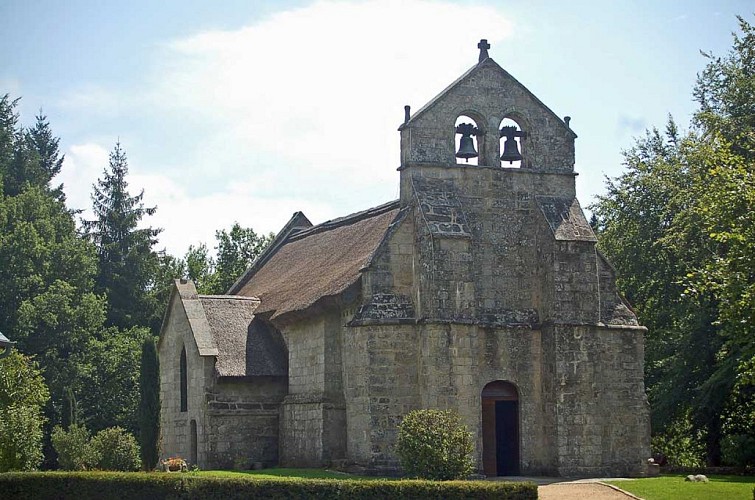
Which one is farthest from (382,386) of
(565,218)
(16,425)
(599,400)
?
(16,425)

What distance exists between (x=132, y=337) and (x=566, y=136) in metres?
33.3

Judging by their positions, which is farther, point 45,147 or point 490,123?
point 45,147

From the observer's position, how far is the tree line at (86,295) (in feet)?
174

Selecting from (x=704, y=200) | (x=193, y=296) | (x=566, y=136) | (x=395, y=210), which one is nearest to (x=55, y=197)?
(x=193, y=296)

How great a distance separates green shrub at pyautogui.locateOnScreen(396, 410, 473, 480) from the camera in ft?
88.4

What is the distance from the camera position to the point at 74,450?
126 feet

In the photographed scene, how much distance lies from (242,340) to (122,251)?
32682 millimetres

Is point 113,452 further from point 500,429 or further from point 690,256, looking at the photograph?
point 690,256

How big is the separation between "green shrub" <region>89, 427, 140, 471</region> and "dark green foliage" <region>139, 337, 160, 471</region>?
832mm

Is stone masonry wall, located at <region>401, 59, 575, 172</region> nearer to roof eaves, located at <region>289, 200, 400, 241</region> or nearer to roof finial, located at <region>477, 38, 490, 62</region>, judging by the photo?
roof finial, located at <region>477, 38, 490, 62</region>

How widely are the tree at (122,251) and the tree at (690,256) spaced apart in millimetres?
31472

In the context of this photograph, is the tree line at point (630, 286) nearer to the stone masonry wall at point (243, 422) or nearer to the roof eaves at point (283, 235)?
the stone masonry wall at point (243, 422)

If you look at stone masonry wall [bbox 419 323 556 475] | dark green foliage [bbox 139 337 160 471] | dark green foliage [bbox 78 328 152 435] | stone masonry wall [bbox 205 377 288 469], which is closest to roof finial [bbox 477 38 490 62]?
stone masonry wall [bbox 419 323 556 475]

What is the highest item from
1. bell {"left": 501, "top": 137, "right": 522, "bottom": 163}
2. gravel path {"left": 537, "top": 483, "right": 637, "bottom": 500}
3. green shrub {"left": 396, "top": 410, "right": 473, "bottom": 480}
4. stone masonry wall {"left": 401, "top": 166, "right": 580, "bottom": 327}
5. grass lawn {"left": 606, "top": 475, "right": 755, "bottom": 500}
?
bell {"left": 501, "top": 137, "right": 522, "bottom": 163}
